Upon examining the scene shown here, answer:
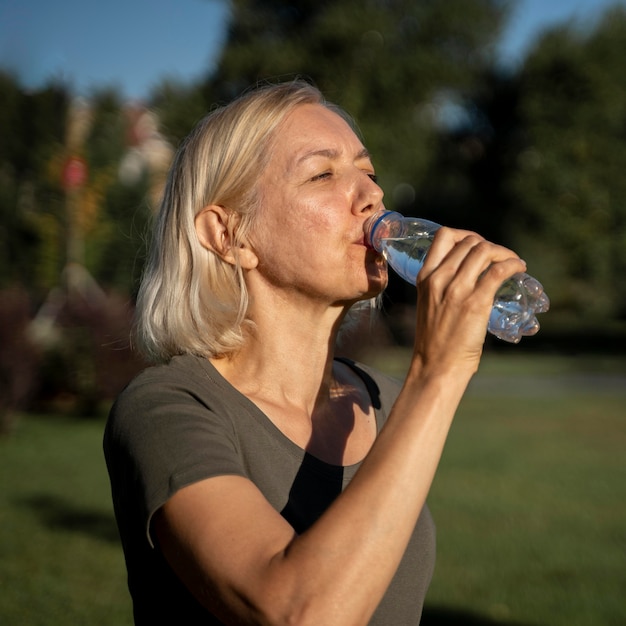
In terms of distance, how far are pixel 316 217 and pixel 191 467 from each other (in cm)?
74

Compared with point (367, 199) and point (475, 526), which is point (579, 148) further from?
point (367, 199)

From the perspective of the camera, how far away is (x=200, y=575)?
158 cm

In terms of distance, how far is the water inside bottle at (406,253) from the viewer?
196cm

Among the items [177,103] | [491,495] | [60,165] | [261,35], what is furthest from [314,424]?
[261,35]

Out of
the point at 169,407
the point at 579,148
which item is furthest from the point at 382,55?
the point at 169,407

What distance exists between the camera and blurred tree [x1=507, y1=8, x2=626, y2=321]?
30.8m

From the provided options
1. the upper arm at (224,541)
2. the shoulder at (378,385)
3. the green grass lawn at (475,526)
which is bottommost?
the green grass lawn at (475,526)

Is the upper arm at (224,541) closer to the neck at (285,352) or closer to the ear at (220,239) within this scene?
the neck at (285,352)

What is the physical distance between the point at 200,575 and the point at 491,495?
7.20 metres

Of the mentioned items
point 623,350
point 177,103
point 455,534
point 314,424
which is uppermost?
point 314,424

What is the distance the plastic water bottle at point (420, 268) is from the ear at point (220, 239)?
1.08 ft

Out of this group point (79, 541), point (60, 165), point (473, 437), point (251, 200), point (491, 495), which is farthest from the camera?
point (60, 165)

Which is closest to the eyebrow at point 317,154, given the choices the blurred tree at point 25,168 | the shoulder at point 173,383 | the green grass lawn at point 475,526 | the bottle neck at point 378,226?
the bottle neck at point 378,226

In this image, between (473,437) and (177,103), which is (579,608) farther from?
(177,103)
